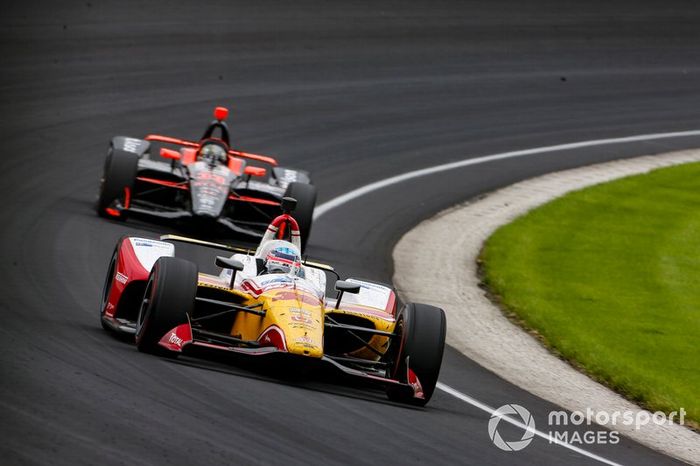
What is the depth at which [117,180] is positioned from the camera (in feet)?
60.2

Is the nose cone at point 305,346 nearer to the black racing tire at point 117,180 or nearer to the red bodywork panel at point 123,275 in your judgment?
the red bodywork panel at point 123,275

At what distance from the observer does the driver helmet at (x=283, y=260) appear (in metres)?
12.0

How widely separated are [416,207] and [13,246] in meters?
8.71

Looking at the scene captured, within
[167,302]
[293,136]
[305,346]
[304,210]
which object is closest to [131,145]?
[304,210]

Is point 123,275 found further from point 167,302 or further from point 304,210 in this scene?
point 304,210

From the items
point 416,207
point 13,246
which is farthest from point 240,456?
point 416,207

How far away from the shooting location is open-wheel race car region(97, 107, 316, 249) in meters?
18.2

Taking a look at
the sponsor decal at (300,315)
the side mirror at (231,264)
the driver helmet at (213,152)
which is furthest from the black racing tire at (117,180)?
the sponsor decal at (300,315)

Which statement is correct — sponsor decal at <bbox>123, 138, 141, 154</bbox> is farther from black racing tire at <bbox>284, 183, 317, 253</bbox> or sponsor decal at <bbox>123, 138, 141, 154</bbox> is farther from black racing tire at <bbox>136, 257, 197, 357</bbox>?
black racing tire at <bbox>136, 257, 197, 357</bbox>

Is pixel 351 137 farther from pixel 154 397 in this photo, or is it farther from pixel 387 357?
pixel 154 397

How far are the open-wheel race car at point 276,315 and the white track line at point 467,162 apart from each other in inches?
346

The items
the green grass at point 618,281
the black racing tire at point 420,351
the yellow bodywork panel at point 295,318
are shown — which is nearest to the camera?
the yellow bodywork panel at point 295,318

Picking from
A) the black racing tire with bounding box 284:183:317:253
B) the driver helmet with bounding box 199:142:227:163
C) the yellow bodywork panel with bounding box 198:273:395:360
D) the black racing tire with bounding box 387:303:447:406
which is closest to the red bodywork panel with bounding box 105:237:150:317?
the yellow bodywork panel with bounding box 198:273:395:360

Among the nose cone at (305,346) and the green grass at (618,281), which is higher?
the nose cone at (305,346)
